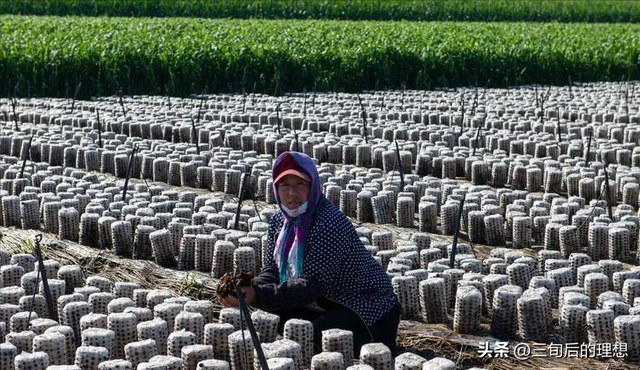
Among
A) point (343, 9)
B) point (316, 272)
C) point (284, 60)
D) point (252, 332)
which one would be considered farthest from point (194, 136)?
point (343, 9)

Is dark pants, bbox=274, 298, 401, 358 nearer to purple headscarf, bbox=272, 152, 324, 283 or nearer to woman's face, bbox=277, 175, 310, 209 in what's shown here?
purple headscarf, bbox=272, 152, 324, 283

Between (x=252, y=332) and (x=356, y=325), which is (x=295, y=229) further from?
(x=252, y=332)

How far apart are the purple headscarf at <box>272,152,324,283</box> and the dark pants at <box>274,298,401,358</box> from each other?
0.77ft

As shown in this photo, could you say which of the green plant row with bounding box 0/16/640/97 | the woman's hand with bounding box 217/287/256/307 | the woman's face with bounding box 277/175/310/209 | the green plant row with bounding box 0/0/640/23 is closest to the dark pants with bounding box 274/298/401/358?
the woman's hand with bounding box 217/287/256/307

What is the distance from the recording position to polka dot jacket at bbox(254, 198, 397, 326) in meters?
5.52

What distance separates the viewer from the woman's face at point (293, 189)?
5.52m

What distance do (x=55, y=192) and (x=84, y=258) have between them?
2.12m

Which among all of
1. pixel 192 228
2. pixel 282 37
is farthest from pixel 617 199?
pixel 282 37

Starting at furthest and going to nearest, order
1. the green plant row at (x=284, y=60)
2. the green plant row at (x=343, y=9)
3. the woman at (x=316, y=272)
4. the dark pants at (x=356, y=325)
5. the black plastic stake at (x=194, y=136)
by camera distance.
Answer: the green plant row at (x=343, y=9), the green plant row at (x=284, y=60), the black plastic stake at (x=194, y=136), the dark pants at (x=356, y=325), the woman at (x=316, y=272)

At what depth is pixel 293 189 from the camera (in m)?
5.53

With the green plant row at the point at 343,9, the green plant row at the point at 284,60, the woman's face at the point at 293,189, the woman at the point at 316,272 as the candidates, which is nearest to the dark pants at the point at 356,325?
the woman at the point at 316,272

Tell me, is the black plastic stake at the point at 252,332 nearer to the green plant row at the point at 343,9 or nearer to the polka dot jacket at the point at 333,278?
the polka dot jacket at the point at 333,278

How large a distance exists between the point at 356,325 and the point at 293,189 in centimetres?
72

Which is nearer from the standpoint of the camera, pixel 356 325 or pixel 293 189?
pixel 293 189
